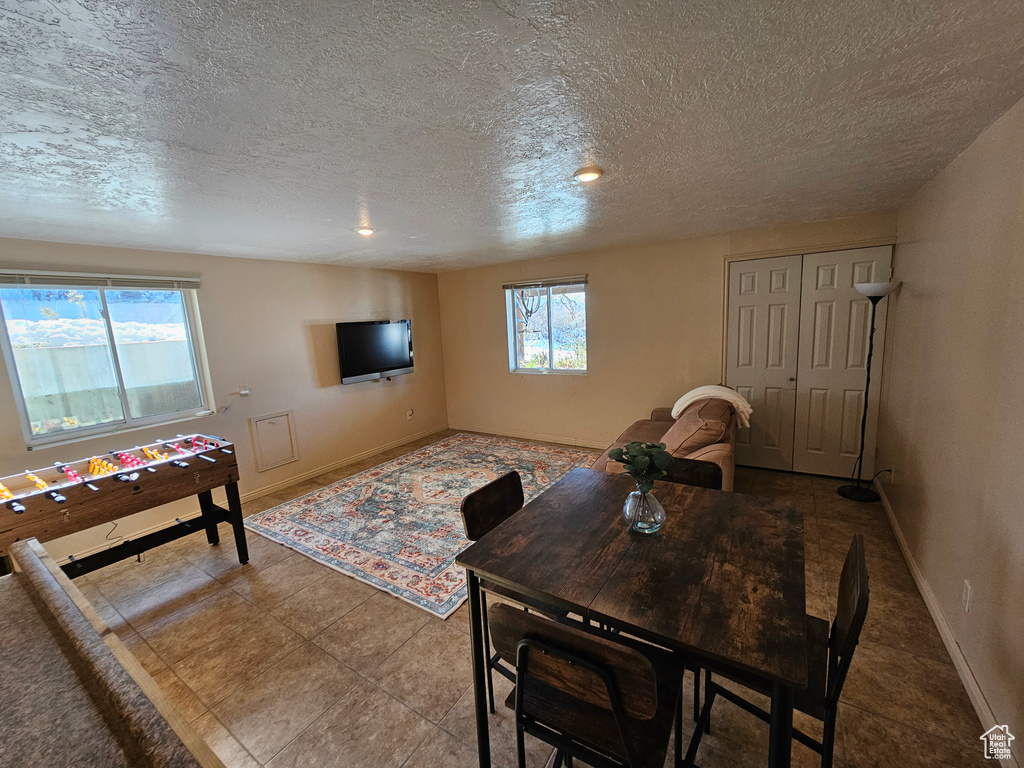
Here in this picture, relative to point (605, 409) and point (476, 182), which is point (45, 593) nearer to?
point (476, 182)

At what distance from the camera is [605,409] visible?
189 inches

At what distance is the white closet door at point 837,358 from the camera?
11.0ft

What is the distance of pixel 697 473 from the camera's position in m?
2.07

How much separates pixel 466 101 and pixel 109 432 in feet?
11.9

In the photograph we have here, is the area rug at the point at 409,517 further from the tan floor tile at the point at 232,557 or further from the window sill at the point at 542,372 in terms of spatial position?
the window sill at the point at 542,372

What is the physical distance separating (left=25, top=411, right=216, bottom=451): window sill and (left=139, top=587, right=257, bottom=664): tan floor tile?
5.30 ft

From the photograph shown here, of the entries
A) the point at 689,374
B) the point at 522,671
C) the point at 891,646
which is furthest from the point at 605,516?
the point at 689,374

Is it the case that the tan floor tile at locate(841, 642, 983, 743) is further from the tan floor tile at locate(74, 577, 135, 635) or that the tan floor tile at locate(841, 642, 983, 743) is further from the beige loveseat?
the tan floor tile at locate(74, 577, 135, 635)

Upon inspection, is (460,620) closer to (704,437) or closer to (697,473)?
(697,473)

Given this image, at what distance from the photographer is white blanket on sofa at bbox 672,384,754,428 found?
3420 mm

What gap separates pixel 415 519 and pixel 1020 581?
3.16m

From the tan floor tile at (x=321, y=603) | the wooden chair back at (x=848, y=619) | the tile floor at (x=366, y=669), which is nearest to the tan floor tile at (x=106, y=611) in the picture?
the tile floor at (x=366, y=669)

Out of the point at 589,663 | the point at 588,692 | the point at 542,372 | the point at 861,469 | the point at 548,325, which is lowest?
the point at 861,469

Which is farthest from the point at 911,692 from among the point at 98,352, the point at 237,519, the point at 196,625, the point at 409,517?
the point at 98,352
